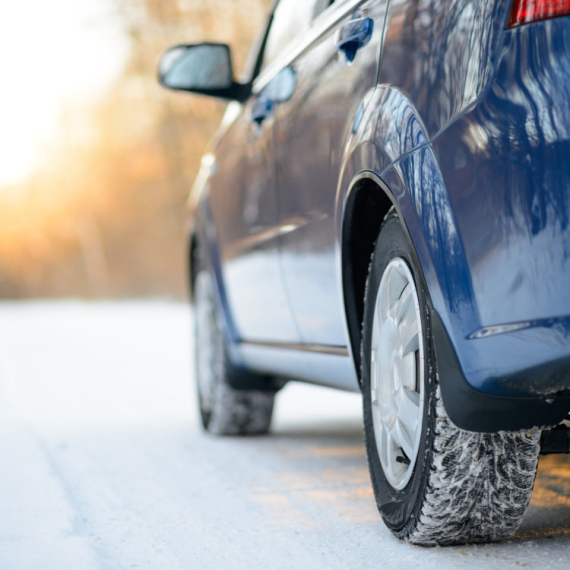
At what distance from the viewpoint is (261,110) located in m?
3.59

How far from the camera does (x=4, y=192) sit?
5634 cm

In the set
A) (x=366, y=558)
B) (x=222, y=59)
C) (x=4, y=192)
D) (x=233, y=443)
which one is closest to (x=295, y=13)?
(x=222, y=59)

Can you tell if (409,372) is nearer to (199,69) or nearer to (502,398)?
(502,398)

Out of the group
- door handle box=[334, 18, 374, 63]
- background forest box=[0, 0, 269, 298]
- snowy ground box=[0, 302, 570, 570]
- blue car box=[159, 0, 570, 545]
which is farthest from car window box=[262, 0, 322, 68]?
background forest box=[0, 0, 269, 298]

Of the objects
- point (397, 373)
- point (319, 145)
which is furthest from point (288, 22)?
point (397, 373)

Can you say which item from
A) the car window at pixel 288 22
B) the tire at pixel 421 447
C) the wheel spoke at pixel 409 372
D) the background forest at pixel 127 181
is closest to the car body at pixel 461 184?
the tire at pixel 421 447

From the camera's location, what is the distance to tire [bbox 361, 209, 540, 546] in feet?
6.89

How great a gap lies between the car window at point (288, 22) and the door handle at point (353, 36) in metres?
0.57

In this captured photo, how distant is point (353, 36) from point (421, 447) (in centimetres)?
109

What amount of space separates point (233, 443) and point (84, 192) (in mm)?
43787

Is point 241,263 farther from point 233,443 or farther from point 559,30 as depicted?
point 559,30

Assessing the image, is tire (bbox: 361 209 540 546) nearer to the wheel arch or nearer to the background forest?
the wheel arch

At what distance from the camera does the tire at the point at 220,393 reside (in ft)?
14.6

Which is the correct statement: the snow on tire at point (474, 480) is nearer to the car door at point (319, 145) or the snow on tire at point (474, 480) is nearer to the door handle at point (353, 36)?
the car door at point (319, 145)
